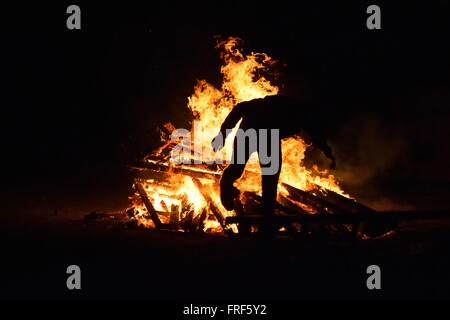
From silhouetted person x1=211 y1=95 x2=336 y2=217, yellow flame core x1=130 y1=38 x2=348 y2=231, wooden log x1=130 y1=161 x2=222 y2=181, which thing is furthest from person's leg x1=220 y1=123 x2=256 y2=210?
wooden log x1=130 y1=161 x2=222 y2=181

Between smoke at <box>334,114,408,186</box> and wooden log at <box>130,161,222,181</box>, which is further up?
smoke at <box>334,114,408,186</box>

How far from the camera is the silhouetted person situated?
763 cm

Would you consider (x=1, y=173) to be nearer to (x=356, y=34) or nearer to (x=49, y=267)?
(x=49, y=267)

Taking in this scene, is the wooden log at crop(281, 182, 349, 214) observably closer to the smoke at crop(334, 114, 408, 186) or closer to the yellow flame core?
the yellow flame core

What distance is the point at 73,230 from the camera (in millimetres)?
8359

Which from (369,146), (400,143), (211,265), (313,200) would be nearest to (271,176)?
(313,200)

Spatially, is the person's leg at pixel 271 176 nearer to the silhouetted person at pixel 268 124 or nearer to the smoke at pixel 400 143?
the silhouetted person at pixel 268 124

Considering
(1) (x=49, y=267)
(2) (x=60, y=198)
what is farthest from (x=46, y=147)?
(1) (x=49, y=267)

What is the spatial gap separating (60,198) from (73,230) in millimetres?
3876

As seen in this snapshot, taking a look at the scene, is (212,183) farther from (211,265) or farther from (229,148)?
(211,265)

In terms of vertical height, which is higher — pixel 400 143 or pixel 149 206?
pixel 400 143

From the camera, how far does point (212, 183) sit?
9.50 meters

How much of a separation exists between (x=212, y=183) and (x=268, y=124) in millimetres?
2277

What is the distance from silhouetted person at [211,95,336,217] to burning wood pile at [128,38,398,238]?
60 centimetres
